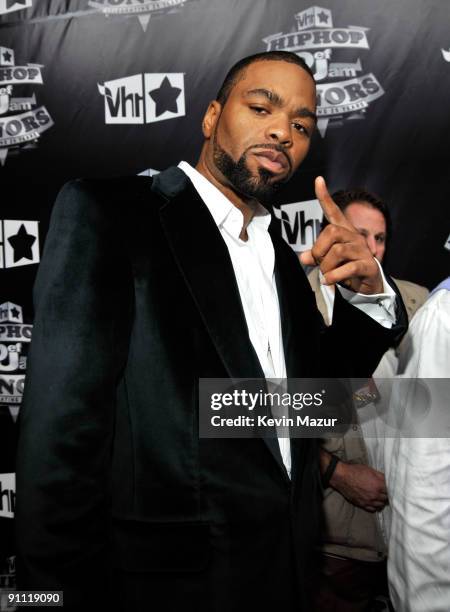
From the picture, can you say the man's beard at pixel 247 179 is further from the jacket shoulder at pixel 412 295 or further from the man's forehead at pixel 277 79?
the jacket shoulder at pixel 412 295

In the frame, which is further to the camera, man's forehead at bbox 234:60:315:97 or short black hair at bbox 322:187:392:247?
short black hair at bbox 322:187:392:247

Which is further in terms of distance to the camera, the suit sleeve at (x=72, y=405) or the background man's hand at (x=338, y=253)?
the background man's hand at (x=338, y=253)

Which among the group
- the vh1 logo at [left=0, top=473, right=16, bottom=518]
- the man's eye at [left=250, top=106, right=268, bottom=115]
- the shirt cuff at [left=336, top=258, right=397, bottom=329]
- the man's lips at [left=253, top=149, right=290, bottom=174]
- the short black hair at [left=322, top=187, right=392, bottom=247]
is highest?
the short black hair at [left=322, top=187, right=392, bottom=247]

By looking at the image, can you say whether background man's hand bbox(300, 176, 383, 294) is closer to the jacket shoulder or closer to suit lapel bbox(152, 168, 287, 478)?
suit lapel bbox(152, 168, 287, 478)

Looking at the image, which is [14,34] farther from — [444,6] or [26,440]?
[26,440]

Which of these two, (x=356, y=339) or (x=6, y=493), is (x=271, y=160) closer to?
(x=356, y=339)

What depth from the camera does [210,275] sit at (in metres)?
1.00

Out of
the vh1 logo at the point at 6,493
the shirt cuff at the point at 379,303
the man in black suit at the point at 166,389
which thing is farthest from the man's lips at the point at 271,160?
the vh1 logo at the point at 6,493

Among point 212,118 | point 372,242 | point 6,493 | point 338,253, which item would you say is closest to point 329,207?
point 338,253

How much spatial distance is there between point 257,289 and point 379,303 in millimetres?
225

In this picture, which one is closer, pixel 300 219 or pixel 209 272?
pixel 209 272

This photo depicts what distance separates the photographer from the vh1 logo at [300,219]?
212cm

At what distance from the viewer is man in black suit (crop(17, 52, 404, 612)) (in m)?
0.88

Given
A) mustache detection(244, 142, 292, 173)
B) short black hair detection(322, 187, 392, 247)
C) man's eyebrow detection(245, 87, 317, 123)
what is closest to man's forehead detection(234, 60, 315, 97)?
man's eyebrow detection(245, 87, 317, 123)
